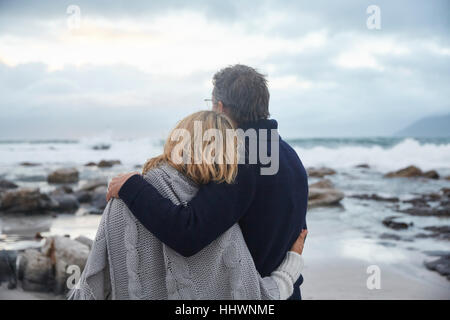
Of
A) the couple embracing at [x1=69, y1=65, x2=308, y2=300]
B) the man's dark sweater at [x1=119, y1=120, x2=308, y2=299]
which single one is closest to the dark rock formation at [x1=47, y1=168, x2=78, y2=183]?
the couple embracing at [x1=69, y1=65, x2=308, y2=300]

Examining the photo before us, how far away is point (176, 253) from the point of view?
1971mm

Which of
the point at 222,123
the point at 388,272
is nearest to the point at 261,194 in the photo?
the point at 222,123

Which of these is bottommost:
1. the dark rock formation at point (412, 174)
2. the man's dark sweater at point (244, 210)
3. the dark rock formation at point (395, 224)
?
the dark rock formation at point (412, 174)

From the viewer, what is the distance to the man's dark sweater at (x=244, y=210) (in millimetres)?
1874

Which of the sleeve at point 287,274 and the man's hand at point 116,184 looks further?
the sleeve at point 287,274

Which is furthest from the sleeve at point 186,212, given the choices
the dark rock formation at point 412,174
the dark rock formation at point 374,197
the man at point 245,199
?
the dark rock formation at point 412,174

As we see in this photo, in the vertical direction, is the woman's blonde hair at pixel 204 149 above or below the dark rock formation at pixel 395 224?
above

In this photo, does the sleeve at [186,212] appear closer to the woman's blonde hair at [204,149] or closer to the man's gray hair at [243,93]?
the woman's blonde hair at [204,149]

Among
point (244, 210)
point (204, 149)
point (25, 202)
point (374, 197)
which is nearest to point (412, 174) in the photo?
point (374, 197)

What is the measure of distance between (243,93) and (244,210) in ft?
2.03

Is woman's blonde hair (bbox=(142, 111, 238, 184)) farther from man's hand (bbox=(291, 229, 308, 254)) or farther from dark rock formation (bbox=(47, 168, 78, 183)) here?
dark rock formation (bbox=(47, 168, 78, 183))

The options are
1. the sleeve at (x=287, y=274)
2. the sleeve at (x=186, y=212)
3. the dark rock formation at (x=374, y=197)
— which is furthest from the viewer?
the dark rock formation at (x=374, y=197)

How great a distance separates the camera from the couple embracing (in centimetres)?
189

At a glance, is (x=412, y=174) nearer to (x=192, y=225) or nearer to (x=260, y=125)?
(x=260, y=125)
